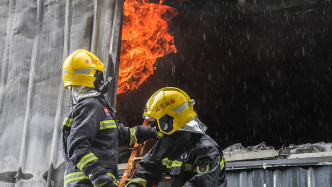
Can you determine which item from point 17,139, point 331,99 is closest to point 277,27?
point 331,99

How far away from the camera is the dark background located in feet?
27.3

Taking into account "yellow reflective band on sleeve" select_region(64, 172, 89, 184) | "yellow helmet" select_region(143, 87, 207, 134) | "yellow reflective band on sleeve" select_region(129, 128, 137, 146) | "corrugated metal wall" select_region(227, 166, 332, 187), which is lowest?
"corrugated metal wall" select_region(227, 166, 332, 187)

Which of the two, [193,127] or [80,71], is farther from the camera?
[80,71]

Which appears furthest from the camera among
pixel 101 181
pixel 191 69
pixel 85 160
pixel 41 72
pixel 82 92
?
pixel 191 69

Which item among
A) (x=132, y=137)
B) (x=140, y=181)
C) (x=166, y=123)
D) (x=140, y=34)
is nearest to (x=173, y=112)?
→ (x=166, y=123)

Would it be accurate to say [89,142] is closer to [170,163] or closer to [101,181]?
[101,181]

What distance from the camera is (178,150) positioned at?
9.38 feet

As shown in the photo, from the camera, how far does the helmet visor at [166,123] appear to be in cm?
295

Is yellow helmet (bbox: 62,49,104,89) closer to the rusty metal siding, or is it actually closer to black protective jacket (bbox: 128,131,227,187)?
black protective jacket (bbox: 128,131,227,187)

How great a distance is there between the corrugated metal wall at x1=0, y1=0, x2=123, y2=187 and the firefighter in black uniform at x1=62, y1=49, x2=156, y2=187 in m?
1.03

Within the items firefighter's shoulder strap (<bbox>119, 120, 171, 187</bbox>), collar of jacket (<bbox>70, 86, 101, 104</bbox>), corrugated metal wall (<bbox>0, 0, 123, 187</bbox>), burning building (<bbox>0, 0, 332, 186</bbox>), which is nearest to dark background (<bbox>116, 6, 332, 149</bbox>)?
burning building (<bbox>0, 0, 332, 186</bbox>)

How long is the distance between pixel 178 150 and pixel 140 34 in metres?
4.12

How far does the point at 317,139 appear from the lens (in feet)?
27.1

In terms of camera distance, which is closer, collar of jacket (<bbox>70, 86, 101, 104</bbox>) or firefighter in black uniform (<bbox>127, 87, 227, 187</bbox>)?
firefighter in black uniform (<bbox>127, 87, 227, 187</bbox>)
